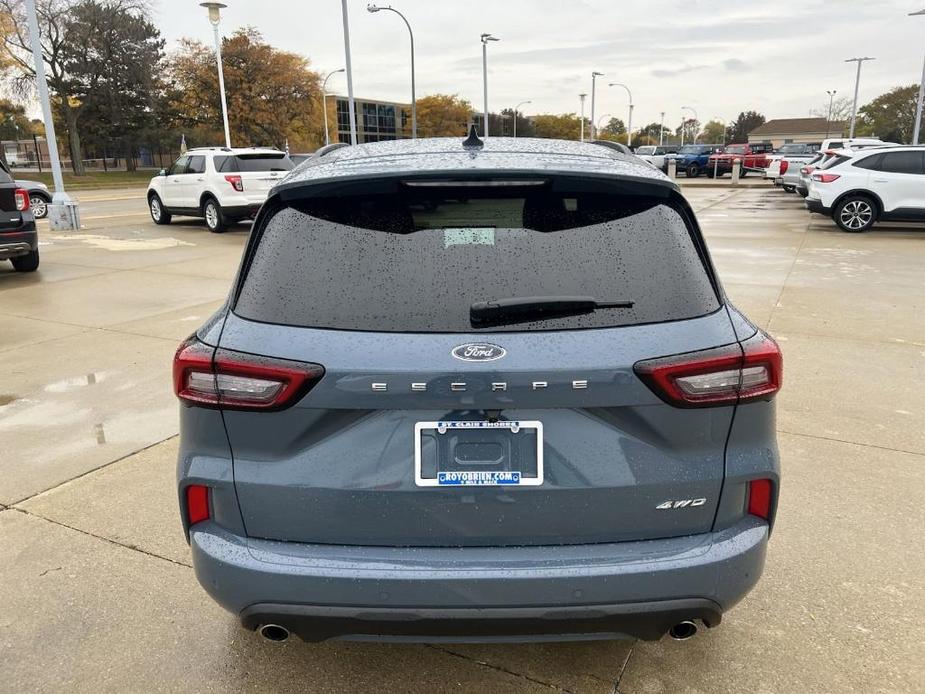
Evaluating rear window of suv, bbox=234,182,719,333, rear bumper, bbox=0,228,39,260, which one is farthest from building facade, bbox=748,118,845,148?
rear window of suv, bbox=234,182,719,333

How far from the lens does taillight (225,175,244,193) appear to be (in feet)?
50.8

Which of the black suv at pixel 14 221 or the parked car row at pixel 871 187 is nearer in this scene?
the black suv at pixel 14 221

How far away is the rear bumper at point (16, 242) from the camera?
382 inches

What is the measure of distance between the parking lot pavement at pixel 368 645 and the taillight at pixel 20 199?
3459 millimetres

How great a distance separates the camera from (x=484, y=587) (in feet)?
6.12

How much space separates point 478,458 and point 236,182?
49.2ft

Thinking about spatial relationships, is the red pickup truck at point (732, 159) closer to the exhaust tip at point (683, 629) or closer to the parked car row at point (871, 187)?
the parked car row at point (871, 187)

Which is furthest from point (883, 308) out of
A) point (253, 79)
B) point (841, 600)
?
point (253, 79)

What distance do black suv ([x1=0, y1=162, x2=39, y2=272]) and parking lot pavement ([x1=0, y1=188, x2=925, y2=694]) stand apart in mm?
3272

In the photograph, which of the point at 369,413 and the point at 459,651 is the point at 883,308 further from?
the point at 369,413

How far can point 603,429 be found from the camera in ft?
6.21

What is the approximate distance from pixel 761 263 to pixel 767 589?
371 inches

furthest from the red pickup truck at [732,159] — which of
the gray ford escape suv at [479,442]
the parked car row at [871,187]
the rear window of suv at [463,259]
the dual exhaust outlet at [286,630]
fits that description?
the dual exhaust outlet at [286,630]

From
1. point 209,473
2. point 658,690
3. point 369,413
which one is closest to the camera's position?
point 369,413
